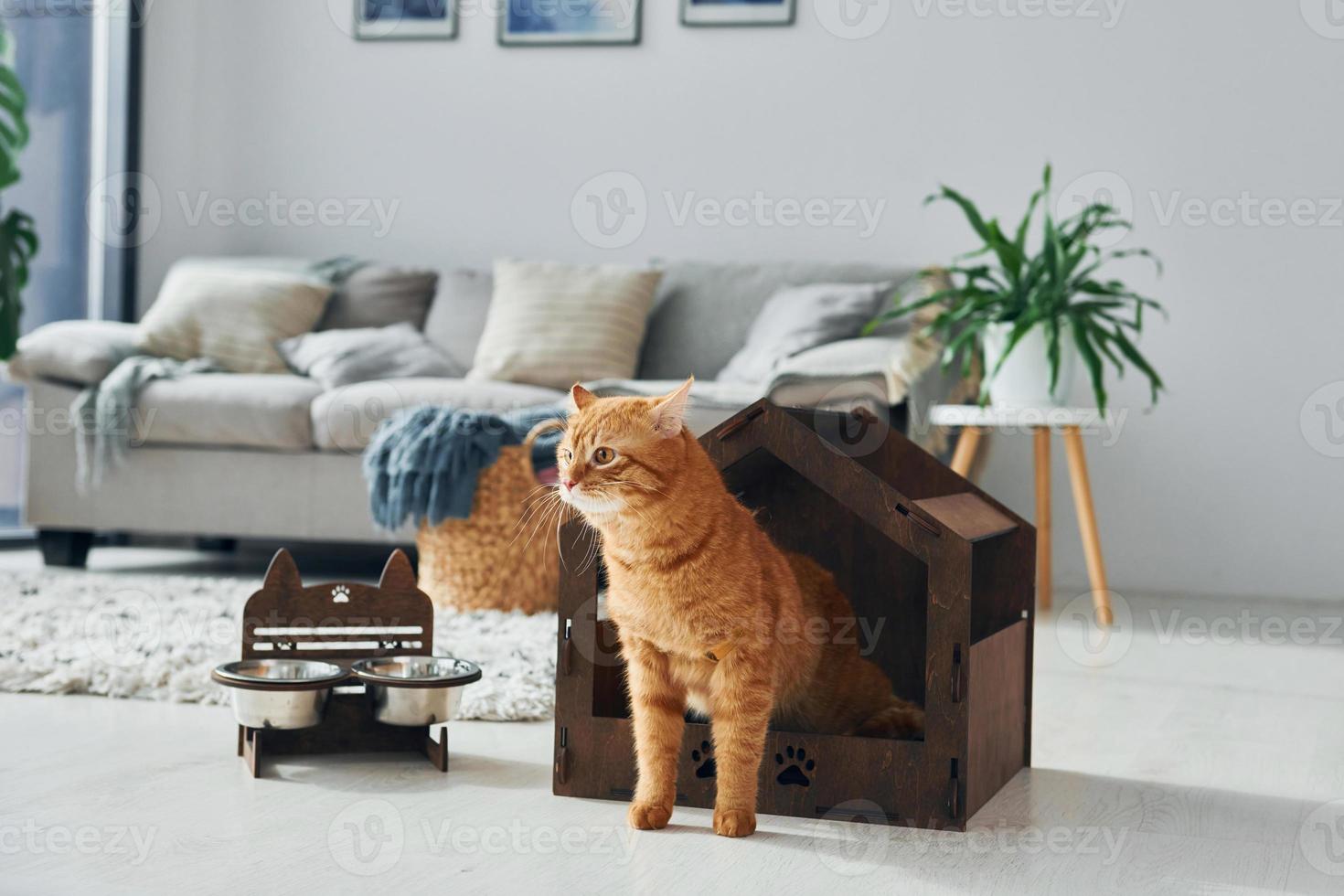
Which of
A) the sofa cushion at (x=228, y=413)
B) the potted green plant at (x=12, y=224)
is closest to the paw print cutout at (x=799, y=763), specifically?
the sofa cushion at (x=228, y=413)

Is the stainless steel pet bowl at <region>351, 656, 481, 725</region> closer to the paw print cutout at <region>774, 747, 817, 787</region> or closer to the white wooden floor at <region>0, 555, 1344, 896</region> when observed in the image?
the white wooden floor at <region>0, 555, 1344, 896</region>

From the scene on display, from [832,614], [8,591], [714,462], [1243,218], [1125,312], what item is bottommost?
[8,591]

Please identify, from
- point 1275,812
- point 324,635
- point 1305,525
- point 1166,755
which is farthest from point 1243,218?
point 324,635

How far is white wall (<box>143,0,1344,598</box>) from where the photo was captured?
12.6 ft

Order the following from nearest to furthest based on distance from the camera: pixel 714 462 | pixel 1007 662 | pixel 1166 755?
pixel 714 462 < pixel 1007 662 < pixel 1166 755

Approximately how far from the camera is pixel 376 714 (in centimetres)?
179

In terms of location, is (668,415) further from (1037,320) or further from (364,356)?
(364,356)

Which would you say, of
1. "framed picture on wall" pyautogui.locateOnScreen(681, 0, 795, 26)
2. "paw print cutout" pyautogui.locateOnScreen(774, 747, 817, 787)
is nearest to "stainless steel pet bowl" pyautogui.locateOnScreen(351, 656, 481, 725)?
"paw print cutout" pyautogui.locateOnScreen(774, 747, 817, 787)

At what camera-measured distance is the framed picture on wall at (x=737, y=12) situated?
13.9 feet

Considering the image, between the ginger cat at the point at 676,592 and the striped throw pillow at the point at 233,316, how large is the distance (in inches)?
104

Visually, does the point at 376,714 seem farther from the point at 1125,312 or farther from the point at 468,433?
the point at 1125,312

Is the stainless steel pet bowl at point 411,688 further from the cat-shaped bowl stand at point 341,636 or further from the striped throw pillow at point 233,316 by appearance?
the striped throw pillow at point 233,316

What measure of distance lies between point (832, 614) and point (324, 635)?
2.26ft

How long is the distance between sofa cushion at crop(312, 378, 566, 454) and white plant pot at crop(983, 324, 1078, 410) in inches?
41.9
